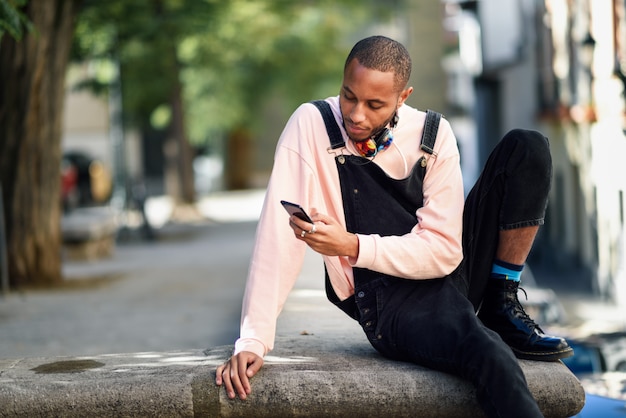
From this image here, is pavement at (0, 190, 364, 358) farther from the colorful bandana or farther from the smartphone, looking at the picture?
the smartphone

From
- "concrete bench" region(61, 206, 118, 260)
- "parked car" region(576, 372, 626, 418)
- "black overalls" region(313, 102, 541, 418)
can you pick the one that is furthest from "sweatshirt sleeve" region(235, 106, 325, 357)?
"concrete bench" region(61, 206, 118, 260)

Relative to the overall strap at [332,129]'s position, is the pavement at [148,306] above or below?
below

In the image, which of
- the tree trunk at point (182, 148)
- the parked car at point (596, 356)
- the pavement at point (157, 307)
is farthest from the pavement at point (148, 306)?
the tree trunk at point (182, 148)

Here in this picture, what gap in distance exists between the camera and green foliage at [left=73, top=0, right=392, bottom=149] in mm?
24422

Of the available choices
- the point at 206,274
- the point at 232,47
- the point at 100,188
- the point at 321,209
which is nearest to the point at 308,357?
the point at 321,209

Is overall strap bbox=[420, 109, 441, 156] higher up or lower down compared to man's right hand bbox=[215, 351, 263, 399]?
higher up

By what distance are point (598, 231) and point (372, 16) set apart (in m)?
11.8

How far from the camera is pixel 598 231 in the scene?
72.6ft

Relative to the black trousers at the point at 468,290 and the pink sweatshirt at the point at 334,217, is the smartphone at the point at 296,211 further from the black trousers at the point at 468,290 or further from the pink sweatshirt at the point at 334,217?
the black trousers at the point at 468,290

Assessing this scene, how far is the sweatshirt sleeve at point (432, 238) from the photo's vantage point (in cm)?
373

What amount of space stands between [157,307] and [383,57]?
269 inches

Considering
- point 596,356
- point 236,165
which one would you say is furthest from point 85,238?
point 236,165

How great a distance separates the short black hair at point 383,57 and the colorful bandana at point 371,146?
8.4 inches

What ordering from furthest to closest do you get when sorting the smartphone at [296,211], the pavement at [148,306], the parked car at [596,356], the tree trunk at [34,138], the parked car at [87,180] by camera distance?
the parked car at [87,180] < the tree trunk at [34,138] < the parked car at [596,356] < the pavement at [148,306] < the smartphone at [296,211]
